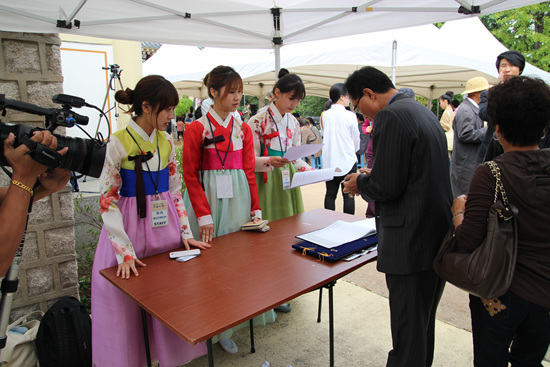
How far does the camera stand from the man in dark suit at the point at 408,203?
1505 millimetres

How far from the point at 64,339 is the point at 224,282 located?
1169mm

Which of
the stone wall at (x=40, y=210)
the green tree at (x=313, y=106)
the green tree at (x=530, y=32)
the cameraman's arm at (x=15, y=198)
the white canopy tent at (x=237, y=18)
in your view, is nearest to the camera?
the cameraman's arm at (x=15, y=198)

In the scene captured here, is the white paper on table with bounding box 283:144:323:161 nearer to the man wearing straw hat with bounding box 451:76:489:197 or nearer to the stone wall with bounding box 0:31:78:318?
the stone wall with bounding box 0:31:78:318

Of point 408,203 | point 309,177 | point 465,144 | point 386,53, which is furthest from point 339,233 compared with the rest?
point 386,53

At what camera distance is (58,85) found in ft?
7.98

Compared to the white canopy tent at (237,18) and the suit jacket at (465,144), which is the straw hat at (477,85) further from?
the white canopy tent at (237,18)

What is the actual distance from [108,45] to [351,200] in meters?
5.29

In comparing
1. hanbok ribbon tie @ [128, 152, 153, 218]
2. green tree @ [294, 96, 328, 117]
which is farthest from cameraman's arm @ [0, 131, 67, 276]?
green tree @ [294, 96, 328, 117]

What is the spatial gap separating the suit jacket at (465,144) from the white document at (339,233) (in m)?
1.63

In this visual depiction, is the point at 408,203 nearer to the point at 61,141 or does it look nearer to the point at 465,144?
the point at 61,141

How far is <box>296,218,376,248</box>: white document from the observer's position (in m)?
1.94

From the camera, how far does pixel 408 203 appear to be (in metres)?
1.54

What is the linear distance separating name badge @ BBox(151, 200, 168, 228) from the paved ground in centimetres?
101

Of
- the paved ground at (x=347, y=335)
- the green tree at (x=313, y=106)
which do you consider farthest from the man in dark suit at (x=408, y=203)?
the green tree at (x=313, y=106)
